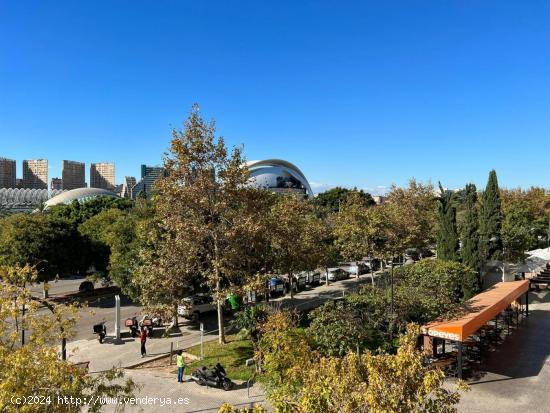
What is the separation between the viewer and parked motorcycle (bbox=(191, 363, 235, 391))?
14.9 metres

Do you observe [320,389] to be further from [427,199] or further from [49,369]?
[427,199]

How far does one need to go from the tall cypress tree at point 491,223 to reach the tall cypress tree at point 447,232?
1907mm

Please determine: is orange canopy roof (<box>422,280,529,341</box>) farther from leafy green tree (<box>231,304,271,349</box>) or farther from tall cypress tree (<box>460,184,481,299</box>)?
tall cypress tree (<box>460,184,481,299</box>)

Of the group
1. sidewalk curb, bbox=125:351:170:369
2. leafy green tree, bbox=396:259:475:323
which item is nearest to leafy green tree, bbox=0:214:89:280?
sidewalk curb, bbox=125:351:170:369

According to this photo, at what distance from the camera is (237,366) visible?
17.0 meters

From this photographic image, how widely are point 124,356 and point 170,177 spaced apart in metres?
8.47

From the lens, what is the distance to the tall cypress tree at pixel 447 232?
31250 millimetres

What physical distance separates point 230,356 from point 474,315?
10.2m

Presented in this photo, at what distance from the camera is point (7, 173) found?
18325 cm

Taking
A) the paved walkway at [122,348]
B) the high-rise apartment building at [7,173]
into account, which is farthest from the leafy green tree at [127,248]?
the high-rise apartment building at [7,173]

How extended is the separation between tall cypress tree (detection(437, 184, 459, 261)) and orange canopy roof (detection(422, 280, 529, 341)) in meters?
9.40

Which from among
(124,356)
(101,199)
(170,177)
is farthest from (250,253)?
(101,199)

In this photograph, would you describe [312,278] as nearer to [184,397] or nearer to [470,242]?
[470,242]

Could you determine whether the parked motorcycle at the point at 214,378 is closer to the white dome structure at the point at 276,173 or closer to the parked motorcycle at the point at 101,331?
the parked motorcycle at the point at 101,331
